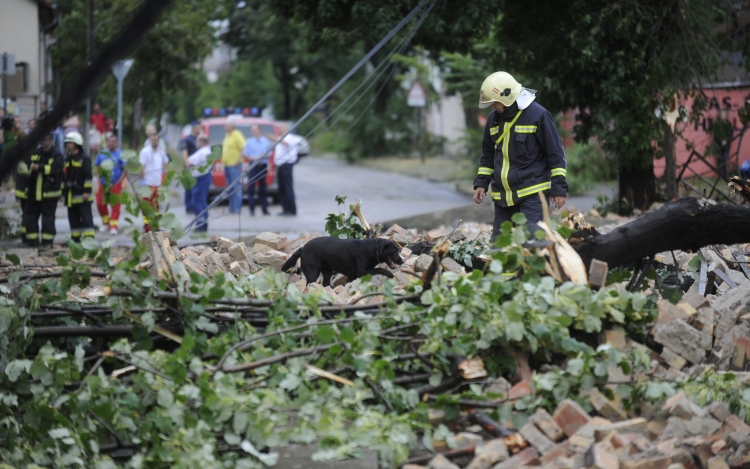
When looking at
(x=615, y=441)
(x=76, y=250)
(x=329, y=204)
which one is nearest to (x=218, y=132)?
(x=329, y=204)

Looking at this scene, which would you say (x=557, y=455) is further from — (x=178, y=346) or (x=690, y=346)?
(x=178, y=346)

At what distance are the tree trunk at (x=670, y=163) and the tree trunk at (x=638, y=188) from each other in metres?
0.29

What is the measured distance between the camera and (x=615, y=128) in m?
14.1

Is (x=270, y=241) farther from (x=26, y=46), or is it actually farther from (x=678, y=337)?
(x=26, y=46)

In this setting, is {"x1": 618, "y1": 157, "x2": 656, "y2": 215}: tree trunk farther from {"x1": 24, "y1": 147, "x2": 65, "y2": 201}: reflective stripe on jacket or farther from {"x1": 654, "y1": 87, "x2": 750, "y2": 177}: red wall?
{"x1": 24, "y1": 147, "x2": 65, "y2": 201}: reflective stripe on jacket

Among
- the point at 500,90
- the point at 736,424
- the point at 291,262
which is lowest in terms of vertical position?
the point at 736,424

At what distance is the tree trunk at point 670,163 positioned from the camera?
14469 millimetres

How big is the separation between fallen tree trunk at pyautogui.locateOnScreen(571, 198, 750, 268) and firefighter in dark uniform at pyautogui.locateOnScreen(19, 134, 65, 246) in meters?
10.1

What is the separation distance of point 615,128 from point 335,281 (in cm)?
779

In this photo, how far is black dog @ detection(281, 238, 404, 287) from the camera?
716 cm

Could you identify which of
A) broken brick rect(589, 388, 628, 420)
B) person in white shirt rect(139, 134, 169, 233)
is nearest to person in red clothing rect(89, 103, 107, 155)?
person in white shirt rect(139, 134, 169, 233)

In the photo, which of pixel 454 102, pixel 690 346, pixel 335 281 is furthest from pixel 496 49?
pixel 454 102

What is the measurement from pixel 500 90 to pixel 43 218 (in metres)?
8.98

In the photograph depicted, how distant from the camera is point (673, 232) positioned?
547 cm
